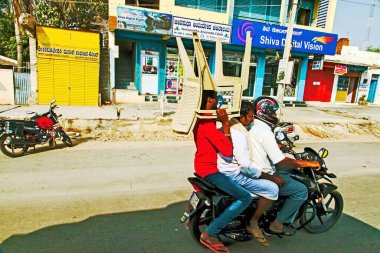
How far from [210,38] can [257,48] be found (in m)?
3.82

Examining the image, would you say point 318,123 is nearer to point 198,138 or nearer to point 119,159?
point 119,159

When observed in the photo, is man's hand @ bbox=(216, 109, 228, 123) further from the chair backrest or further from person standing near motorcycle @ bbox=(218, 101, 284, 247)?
person standing near motorcycle @ bbox=(218, 101, 284, 247)

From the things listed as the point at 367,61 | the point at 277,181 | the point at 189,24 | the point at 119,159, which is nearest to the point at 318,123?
the point at 189,24

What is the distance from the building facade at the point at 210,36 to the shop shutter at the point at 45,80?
299 cm

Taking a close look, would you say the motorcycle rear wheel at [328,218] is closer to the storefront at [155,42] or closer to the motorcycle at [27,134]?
the motorcycle at [27,134]

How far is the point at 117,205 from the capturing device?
4.17 meters

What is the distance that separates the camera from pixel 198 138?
2.91 m

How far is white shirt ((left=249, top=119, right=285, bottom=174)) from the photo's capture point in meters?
3.03

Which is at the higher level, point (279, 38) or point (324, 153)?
point (279, 38)

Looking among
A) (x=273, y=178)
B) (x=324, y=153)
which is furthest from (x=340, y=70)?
(x=273, y=178)

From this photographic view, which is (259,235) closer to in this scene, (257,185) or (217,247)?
(217,247)

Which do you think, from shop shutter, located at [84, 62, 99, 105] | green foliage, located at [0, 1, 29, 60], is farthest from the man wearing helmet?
green foliage, located at [0, 1, 29, 60]

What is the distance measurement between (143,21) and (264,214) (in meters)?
13.1

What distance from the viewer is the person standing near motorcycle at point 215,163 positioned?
9.07 feet
